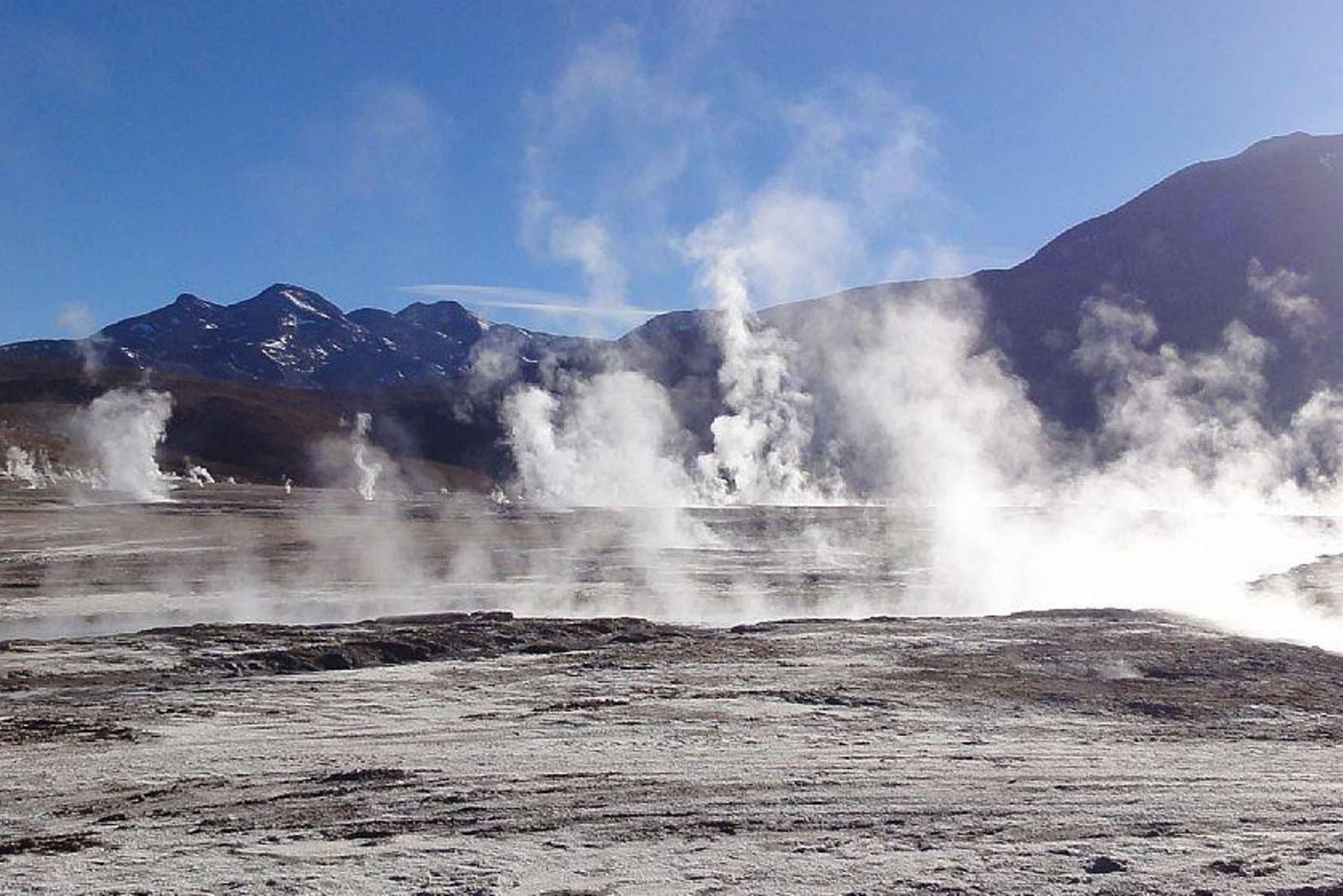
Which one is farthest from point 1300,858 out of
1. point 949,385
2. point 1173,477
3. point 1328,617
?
point 949,385

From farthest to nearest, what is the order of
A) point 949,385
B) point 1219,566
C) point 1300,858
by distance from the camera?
point 949,385 → point 1219,566 → point 1300,858

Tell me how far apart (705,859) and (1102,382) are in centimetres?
12171

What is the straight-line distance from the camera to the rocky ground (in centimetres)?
894

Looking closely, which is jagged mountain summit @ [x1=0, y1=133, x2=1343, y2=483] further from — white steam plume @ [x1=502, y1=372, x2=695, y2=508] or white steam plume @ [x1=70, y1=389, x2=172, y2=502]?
white steam plume @ [x1=70, y1=389, x2=172, y2=502]

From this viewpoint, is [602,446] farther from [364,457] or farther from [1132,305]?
[1132,305]

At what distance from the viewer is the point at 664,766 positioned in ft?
40.2

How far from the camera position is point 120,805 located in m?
10.9

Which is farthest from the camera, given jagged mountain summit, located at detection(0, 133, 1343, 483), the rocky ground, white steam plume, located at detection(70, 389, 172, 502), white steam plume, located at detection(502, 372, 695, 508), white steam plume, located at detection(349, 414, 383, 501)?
jagged mountain summit, located at detection(0, 133, 1343, 483)

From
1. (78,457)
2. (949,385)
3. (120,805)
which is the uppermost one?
(949,385)

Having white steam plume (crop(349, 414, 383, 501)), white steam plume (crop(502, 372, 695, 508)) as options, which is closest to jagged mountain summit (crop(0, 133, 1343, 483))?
white steam plume (crop(349, 414, 383, 501))

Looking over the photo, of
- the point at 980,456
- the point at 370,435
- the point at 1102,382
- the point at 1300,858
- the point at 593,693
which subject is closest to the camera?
the point at 1300,858

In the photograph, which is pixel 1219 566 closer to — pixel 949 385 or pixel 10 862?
pixel 10 862

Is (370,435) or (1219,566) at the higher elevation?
(370,435)

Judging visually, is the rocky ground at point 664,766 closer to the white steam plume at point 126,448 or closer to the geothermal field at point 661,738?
the geothermal field at point 661,738
